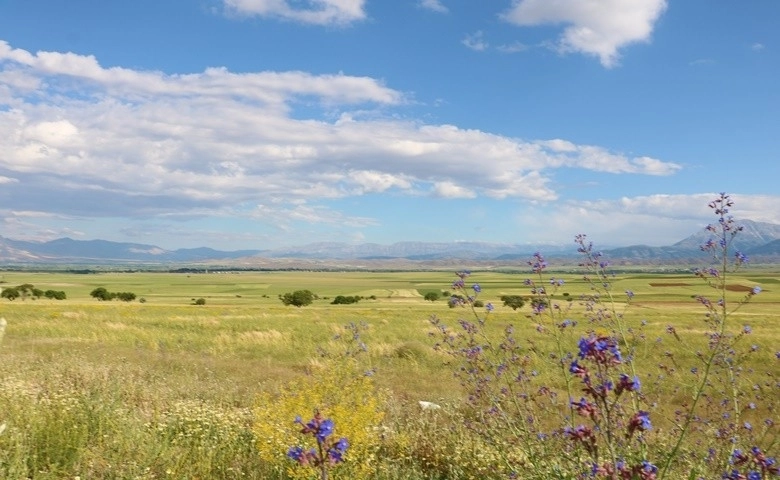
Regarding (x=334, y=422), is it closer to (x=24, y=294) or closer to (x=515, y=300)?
(x=515, y=300)

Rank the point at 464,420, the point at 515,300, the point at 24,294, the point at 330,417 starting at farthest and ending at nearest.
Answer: the point at 24,294 < the point at 515,300 < the point at 464,420 < the point at 330,417

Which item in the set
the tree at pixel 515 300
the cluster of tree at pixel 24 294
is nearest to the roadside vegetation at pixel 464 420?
the tree at pixel 515 300

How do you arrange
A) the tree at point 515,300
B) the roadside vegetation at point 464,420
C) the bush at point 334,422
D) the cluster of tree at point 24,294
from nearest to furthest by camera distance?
the roadside vegetation at point 464,420, the bush at point 334,422, the tree at point 515,300, the cluster of tree at point 24,294

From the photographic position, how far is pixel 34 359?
13391mm

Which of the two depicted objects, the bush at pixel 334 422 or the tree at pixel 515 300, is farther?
the tree at pixel 515 300

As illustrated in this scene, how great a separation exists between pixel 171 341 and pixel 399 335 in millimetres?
11871

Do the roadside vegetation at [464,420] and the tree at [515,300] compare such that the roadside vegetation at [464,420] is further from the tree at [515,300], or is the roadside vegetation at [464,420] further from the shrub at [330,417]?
the tree at [515,300]

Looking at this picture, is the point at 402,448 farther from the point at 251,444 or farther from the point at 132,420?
the point at 132,420

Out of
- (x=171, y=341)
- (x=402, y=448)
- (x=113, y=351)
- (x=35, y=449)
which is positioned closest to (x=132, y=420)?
(x=35, y=449)

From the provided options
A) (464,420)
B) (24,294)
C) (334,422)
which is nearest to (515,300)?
(464,420)

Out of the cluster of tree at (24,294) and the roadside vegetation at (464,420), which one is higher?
the roadside vegetation at (464,420)

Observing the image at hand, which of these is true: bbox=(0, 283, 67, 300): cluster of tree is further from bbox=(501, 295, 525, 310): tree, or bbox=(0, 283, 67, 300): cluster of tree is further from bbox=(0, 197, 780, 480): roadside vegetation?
bbox=(0, 197, 780, 480): roadside vegetation

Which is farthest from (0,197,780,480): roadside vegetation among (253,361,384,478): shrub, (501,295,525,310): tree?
(501,295,525,310): tree

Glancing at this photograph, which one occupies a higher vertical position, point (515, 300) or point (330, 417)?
point (330, 417)
